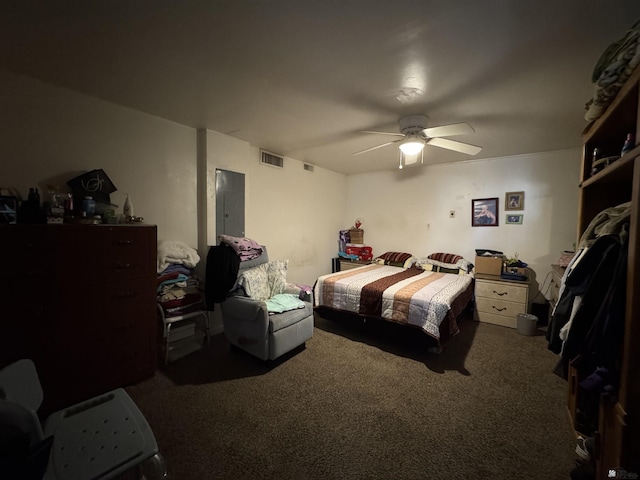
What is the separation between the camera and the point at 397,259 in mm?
4570

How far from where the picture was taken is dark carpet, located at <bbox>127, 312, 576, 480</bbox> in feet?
4.85

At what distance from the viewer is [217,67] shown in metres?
1.79

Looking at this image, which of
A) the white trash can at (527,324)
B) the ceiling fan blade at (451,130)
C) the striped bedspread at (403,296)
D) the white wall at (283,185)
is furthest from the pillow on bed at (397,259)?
the ceiling fan blade at (451,130)

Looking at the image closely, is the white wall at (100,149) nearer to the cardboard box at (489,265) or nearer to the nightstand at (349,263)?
the nightstand at (349,263)

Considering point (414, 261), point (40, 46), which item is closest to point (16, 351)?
point (40, 46)

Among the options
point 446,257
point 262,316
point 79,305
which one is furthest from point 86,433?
point 446,257

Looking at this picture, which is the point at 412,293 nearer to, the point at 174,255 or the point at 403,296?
the point at 403,296

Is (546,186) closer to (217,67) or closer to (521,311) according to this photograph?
(521,311)

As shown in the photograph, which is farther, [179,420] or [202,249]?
[202,249]

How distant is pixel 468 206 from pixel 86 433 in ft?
15.5

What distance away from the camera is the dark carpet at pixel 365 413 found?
1478mm

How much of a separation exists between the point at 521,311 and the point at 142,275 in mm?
4339

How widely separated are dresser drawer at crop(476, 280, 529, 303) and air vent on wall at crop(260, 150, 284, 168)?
332cm

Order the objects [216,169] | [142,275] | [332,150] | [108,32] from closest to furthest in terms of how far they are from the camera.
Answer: [108,32] → [142,275] → [216,169] → [332,150]
